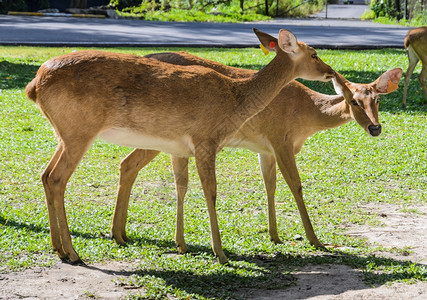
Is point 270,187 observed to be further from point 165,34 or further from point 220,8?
point 220,8

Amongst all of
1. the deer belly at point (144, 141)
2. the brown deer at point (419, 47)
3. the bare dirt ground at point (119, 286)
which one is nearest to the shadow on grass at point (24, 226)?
the bare dirt ground at point (119, 286)

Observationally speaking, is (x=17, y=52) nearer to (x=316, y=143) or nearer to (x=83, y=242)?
(x=316, y=143)

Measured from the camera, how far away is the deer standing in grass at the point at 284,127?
20.9 ft

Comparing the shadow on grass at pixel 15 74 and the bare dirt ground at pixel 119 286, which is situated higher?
the shadow on grass at pixel 15 74

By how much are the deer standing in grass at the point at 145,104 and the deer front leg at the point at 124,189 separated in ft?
2.15

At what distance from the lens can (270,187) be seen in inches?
274

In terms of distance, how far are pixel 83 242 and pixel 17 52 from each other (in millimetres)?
11315

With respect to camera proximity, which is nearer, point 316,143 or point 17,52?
point 316,143

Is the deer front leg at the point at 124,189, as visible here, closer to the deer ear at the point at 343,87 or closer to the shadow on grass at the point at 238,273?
the shadow on grass at the point at 238,273

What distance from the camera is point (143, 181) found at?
8680mm

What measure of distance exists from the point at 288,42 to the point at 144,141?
1.54 m

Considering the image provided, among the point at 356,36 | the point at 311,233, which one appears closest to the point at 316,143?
the point at 311,233

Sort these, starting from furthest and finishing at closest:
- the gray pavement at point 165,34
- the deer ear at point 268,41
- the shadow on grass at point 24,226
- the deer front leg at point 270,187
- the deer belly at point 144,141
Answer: the gray pavement at point 165,34 → the deer front leg at point 270,187 → the shadow on grass at point 24,226 → the deer ear at point 268,41 → the deer belly at point 144,141

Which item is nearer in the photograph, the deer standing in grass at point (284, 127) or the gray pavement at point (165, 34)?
the deer standing in grass at point (284, 127)
